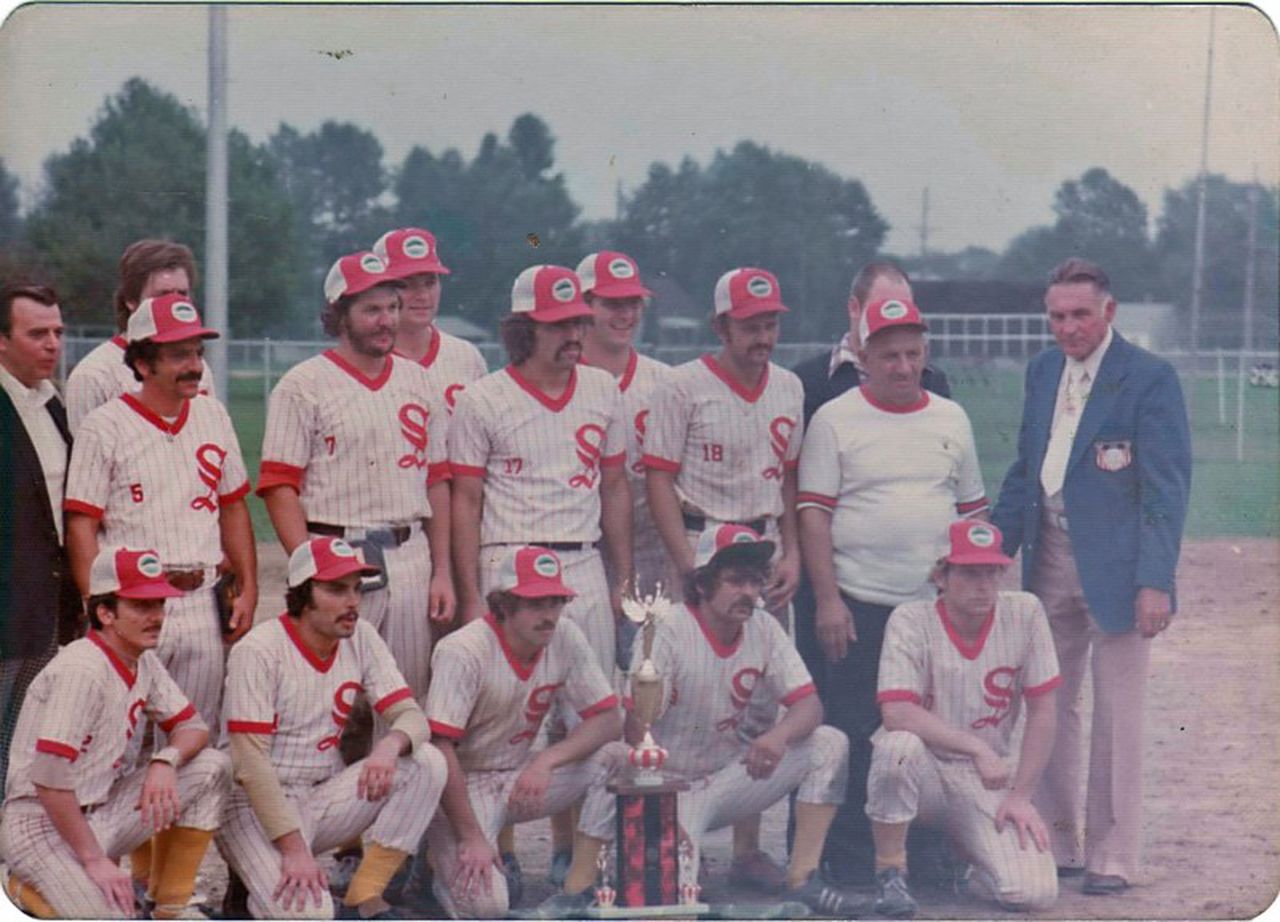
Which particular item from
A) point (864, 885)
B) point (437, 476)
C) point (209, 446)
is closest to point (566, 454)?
point (437, 476)

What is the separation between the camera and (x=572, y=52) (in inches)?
216

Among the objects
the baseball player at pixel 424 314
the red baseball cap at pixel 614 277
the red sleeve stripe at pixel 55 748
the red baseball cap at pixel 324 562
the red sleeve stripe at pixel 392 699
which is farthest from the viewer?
the red baseball cap at pixel 614 277

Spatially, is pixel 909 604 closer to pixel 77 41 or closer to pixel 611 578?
pixel 611 578

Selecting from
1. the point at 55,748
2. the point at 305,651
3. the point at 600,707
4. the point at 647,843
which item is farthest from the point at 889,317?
the point at 55,748

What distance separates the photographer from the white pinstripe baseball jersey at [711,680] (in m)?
5.36

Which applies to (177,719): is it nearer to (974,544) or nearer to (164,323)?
(164,323)

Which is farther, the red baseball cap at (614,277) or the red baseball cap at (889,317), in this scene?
the red baseball cap at (614,277)

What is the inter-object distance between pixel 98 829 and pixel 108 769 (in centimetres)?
15

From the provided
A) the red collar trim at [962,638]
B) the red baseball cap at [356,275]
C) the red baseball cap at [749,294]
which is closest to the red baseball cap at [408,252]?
the red baseball cap at [356,275]

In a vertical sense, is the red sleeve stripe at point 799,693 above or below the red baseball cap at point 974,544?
below

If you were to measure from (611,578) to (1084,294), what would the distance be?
1.56 meters

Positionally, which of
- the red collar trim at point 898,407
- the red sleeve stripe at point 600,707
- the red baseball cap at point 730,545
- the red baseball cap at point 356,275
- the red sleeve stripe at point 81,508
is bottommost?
the red sleeve stripe at point 600,707

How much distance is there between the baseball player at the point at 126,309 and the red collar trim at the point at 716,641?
1.46 m

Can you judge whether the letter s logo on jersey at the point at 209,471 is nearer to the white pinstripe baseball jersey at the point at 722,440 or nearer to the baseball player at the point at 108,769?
the baseball player at the point at 108,769
